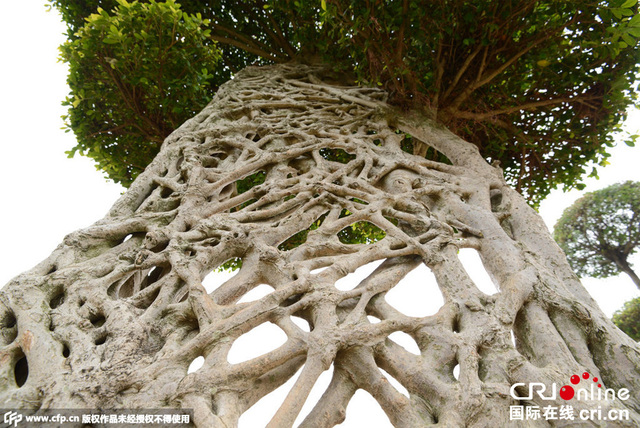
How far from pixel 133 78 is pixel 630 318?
9630mm

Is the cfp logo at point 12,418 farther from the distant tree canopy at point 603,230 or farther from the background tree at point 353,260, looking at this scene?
the distant tree canopy at point 603,230

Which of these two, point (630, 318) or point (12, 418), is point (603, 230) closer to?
point (630, 318)

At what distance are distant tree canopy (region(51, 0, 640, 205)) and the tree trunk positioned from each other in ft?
3.98

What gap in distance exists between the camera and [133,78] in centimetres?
343

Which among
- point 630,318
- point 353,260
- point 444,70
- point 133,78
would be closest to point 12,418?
point 353,260

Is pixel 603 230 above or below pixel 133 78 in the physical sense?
below

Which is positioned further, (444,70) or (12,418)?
(444,70)

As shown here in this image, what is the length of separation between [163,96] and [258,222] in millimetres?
2302

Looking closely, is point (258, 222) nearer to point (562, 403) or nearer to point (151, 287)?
point (151, 287)

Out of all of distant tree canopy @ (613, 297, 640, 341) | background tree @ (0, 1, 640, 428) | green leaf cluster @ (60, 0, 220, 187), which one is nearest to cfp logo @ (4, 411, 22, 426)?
background tree @ (0, 1, 640, 428)

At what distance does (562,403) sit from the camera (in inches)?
49.2

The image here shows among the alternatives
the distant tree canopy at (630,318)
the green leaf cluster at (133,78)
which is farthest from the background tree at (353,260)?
the distant tree canopy at (630,318)

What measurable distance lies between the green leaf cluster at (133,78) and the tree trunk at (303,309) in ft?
4.33

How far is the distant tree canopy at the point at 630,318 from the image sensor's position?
306 inches
